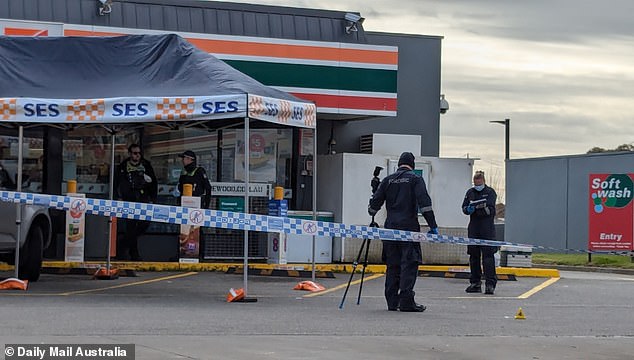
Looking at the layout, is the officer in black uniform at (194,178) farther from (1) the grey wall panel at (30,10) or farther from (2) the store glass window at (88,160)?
(1) the grey wall panel at (30,10)

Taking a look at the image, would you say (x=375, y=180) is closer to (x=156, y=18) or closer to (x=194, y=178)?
(x=194, y=178)

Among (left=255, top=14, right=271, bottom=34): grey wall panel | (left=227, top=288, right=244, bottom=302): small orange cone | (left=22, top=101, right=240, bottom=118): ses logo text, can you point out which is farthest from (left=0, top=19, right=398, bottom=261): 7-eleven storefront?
(left=227, top=288, right=244, bottom=302): small orange cone

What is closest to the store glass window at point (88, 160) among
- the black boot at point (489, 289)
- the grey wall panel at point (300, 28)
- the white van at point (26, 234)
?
the white van at point (26, 234)

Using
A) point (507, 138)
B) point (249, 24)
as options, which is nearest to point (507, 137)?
point (507, 138)

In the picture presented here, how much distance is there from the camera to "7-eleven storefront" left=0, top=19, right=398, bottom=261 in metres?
21.2

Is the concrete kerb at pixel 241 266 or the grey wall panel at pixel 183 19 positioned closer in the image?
the concrete kerb at pixel 241 266

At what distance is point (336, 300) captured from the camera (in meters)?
15.6

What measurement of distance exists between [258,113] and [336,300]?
110 inches

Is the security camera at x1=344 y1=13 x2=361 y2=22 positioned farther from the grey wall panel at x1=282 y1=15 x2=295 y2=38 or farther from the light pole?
the light pole

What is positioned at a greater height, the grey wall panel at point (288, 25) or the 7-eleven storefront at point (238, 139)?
the grey wall panel at point (288, 25)

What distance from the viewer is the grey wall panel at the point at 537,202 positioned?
125 ft

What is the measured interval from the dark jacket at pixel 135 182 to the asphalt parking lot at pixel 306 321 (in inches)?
99.5

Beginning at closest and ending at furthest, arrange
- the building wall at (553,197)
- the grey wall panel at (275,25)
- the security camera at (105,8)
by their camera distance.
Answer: the security camera at (105,8), the grey wall panel at (275,25), the building wall at (553,197)

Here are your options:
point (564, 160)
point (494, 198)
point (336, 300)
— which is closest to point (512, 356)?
point (336, 300)
